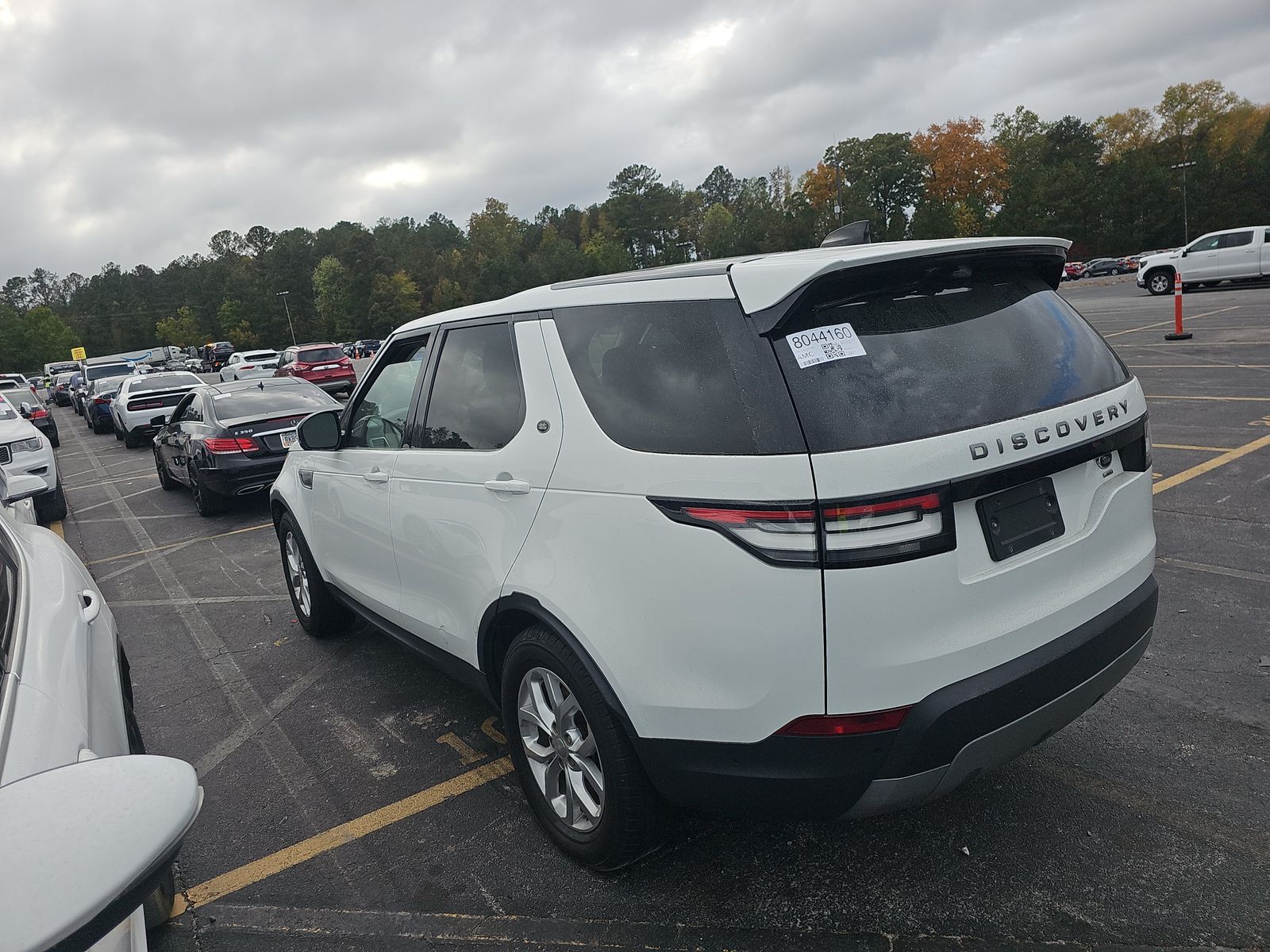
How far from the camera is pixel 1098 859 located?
2723 mm

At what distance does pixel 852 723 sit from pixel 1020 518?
2.40 feet

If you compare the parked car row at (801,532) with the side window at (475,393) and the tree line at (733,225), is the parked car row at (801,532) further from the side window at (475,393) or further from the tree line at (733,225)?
the tree line at (733,225)

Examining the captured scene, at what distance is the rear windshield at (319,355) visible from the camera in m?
26.2

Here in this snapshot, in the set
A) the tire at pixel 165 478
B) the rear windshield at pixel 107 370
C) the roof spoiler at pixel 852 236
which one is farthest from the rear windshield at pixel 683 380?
the rear windshield at pixel 107 370

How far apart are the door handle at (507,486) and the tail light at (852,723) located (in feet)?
3.86

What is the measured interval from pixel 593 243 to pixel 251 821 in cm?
11039

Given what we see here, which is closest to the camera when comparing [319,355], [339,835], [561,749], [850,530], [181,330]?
[850,530]

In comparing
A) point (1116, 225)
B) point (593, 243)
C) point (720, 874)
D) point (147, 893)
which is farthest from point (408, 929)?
point (593, 243)

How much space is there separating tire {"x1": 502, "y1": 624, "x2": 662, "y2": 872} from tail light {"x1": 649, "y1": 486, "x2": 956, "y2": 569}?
2.52ft

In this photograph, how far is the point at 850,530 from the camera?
2.09m

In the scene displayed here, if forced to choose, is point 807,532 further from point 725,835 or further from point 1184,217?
point 1184,217

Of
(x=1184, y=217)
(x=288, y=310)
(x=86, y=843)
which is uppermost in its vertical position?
(x=288, y=310)

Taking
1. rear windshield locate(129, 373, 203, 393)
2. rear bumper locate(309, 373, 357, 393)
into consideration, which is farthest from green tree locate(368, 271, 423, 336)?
rear windshield locate(129, 373, 203, 393)

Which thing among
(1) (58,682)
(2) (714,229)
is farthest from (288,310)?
(1) (58,682)
